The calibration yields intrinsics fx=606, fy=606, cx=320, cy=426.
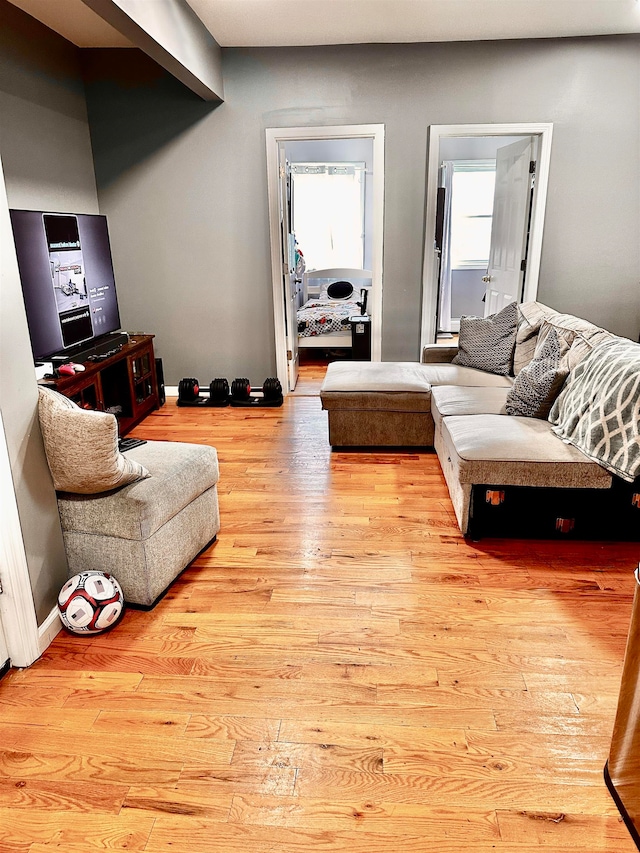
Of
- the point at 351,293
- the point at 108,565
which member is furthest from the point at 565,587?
the point at 351,293

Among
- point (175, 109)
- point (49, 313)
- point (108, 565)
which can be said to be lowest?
point (108, 565)

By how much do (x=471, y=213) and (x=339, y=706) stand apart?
782cm

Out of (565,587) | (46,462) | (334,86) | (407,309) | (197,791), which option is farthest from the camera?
(407,309)

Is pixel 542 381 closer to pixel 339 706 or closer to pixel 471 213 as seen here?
pixel 339 706

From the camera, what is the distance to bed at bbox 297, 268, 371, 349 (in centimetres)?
689

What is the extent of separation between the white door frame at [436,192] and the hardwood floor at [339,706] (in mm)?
2716

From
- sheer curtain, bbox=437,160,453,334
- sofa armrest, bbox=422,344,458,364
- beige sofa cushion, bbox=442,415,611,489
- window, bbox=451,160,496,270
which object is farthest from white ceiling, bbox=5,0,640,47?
window, bbox=451,160,496,270

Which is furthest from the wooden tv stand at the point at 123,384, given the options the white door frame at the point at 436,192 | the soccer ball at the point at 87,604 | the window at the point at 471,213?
the window at the point at 471,213

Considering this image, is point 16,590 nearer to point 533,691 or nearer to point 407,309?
point 533,691

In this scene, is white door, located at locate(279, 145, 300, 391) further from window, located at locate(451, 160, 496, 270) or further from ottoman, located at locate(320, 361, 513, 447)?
window, located at locate(451, 160, 496, 270)

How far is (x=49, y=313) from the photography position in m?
3.89

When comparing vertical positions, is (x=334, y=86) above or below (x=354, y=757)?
above

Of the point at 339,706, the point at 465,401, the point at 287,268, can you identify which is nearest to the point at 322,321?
the point at 287,268

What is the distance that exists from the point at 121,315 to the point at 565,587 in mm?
4447
